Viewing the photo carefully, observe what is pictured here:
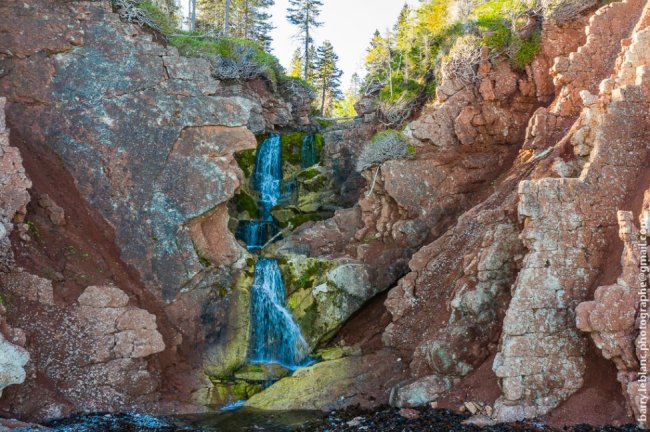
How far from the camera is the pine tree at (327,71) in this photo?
194ft

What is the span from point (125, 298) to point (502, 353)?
38.0ft

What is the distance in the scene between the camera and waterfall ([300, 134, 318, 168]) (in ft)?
106

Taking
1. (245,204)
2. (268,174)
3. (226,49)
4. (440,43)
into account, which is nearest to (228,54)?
(226,49)

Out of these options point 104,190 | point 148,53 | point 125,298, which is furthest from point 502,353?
point 148,53

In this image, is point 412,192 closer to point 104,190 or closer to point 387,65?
point 387,65

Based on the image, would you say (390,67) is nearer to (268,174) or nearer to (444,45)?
(444,45)

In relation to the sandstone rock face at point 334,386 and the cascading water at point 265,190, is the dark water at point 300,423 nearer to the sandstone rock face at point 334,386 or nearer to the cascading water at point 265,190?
the sandstone rock face at point 334,386

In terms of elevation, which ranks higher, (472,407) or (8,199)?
(8,199)

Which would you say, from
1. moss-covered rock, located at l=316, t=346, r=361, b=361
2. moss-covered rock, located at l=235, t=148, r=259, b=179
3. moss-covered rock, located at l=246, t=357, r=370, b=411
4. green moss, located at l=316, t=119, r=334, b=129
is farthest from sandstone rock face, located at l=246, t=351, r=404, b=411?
green moss, located at l=316, t=119, r=334, b=129

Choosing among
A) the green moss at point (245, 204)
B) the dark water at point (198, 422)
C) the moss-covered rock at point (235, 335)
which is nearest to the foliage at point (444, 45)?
the green moss at point (245, 204)

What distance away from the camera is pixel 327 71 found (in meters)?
59.4

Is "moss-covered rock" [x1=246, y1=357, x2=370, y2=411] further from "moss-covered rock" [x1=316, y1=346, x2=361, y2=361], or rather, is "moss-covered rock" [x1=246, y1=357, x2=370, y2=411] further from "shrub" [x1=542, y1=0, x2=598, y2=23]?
"shrub" [x1=542, y1=0, x2=598, y2=23]

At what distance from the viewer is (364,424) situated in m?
15.4

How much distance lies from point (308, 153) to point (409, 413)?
63.7 ft
